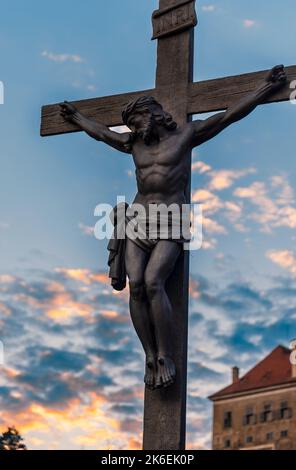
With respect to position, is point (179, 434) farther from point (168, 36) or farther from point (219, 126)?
point (168, 36)

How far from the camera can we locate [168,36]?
9539 millimetres

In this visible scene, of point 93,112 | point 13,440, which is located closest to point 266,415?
point 13,440

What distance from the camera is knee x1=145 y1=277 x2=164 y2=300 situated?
26.7 feet

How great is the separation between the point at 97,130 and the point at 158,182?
116 centimetres

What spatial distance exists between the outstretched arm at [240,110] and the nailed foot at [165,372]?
6.58ft

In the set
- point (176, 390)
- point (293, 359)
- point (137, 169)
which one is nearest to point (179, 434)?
point (176, 390)

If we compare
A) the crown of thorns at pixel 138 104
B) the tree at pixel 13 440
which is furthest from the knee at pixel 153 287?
the tree at pixel 13 440

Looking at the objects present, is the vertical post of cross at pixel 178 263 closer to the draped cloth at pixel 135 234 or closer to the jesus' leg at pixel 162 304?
the jesus' leg at pixel 162 304

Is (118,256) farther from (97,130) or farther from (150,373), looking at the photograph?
(97,130)

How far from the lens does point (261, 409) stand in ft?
268

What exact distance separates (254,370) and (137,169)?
76894mm

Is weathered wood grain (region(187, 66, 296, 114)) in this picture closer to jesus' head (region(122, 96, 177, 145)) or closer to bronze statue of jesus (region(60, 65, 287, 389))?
bronze statue of jesus (region(60, 65, 287, 389))

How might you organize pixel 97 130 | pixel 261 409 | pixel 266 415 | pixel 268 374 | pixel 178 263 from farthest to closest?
pixel 268 374 → pixel 266 415 → pixel 261 409 → pixel 97 130 → pixel 178 263

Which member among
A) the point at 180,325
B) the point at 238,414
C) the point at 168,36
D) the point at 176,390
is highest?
the point at 238,414
